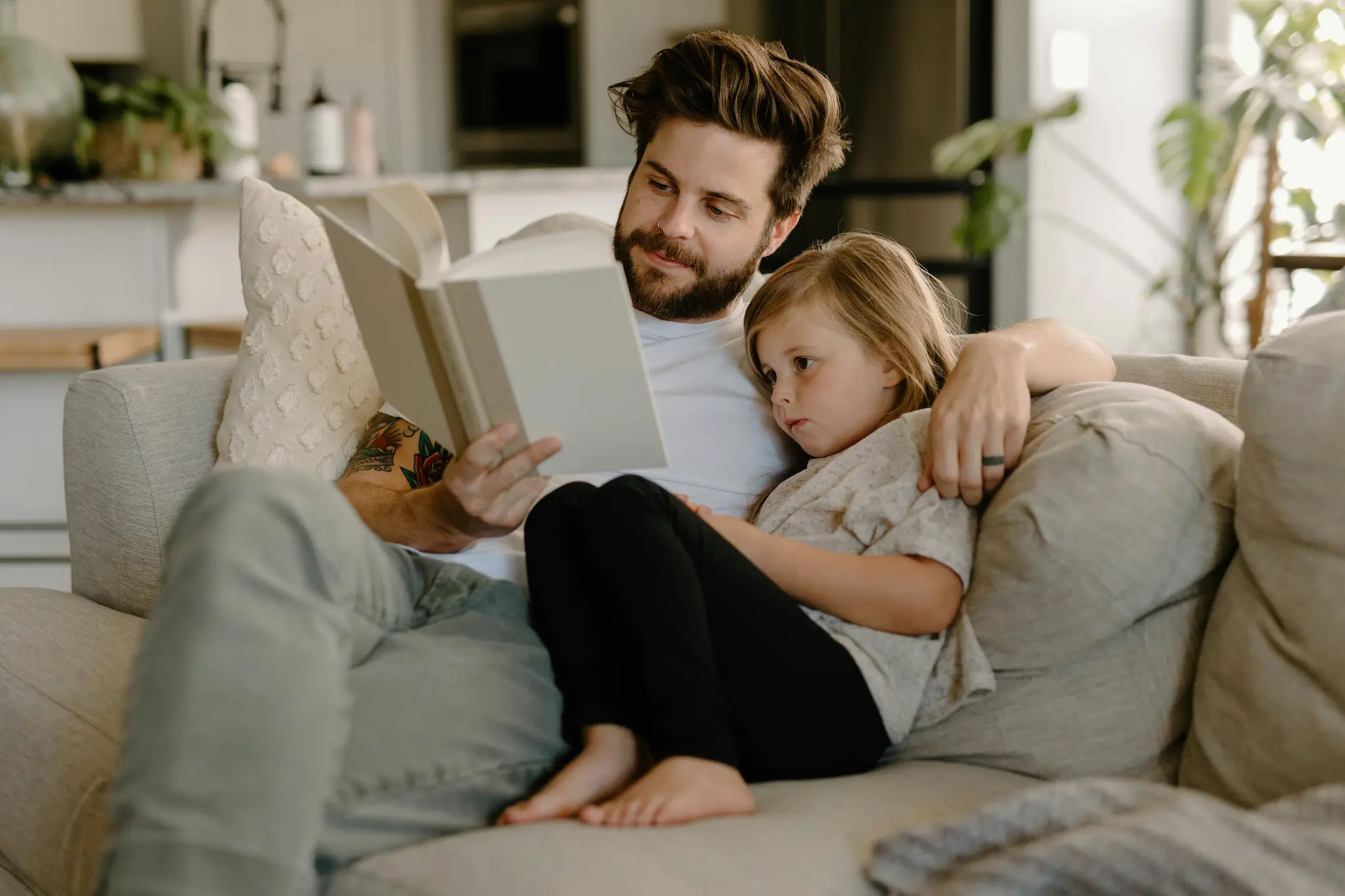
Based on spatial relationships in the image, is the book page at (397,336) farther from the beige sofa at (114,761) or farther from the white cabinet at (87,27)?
the white cabinet at (87,27)

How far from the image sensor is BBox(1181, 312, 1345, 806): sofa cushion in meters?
1.12

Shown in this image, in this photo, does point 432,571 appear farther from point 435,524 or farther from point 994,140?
point 994,140

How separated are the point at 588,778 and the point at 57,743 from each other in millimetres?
607

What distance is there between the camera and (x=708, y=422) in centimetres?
163

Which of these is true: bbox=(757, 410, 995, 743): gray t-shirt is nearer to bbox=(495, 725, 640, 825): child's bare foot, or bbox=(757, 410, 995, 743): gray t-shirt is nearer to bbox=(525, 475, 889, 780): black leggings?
bbox=(525, 475, 889, 780): black leggings

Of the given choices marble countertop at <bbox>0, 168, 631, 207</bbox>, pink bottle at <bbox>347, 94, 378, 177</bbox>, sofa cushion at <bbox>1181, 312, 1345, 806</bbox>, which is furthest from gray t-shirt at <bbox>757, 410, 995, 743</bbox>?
pink bottle at <bbox>347, 94, 378, 177</bbox>

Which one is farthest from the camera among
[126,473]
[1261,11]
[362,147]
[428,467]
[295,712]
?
[362,147]

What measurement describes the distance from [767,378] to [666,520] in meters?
0.43

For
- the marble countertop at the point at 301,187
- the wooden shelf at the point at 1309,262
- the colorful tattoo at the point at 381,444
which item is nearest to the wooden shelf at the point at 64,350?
the marble countertop at the point at 301,187

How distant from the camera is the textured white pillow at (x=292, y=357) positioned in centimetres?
179

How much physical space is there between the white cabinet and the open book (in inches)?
138

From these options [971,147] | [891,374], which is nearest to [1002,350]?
[891,374]

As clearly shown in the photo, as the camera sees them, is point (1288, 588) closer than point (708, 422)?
Yes

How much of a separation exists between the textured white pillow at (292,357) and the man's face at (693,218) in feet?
1.41
